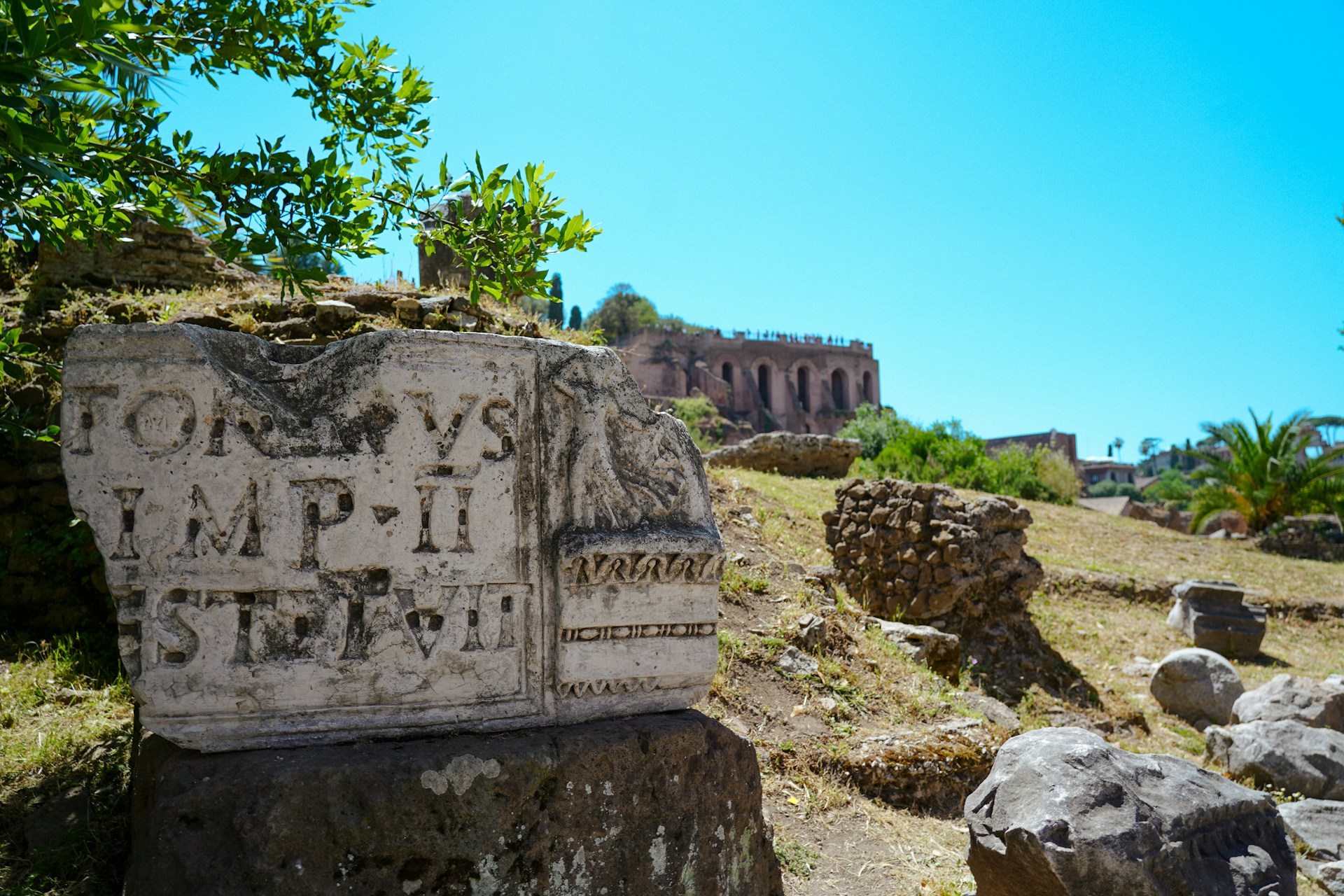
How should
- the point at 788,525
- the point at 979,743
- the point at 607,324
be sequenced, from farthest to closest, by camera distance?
the point at 607,324, the point at 788,525, the point at 979,743

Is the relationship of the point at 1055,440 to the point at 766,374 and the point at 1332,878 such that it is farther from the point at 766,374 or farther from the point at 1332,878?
the point at 1332,878

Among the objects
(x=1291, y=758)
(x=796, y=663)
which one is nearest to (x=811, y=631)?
(x=796, y=663)

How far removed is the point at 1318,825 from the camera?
4.34 m

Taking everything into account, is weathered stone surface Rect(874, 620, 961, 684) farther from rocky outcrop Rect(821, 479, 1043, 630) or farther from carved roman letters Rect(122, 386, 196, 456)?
carved roman letters Rect(122, 386, 196, 456)

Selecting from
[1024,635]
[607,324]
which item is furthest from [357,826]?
[607,324]

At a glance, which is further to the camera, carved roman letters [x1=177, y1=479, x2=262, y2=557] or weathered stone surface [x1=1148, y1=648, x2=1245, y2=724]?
weathered stone surface [x1=1148, y1=648, x2=1245, y2=724]

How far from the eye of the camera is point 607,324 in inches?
1829

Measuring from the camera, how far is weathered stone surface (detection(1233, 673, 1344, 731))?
6223mm

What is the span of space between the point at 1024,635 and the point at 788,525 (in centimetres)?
242

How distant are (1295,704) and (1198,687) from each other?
780 millimetres

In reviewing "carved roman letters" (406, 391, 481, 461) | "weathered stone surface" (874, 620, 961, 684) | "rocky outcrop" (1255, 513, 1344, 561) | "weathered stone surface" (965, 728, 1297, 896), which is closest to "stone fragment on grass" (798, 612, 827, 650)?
"weathered stone surface" (874, 620, 961, 684)

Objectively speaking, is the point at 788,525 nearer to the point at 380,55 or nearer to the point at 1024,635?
the point at 1024,635

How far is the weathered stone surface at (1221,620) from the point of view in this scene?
9070mm

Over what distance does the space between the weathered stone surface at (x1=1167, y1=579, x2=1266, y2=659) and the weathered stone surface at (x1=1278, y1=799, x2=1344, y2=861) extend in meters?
4.98
